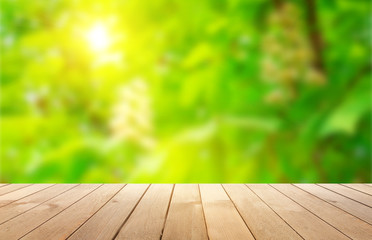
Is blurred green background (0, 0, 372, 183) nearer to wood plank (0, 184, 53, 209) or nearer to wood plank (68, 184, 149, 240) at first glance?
wood plank (0, 184, 53, 209)

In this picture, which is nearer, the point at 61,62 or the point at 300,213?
the point at 300,213

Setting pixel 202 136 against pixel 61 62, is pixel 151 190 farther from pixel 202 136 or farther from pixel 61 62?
pixel 61 62

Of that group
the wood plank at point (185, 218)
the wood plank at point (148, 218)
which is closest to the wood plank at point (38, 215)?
the wood plank at point (148, 218)

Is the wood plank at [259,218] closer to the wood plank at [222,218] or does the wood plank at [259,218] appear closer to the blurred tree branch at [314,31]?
the wood plank at [222,218]

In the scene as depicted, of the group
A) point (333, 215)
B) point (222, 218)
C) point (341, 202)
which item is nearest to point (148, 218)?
point (222, 218)

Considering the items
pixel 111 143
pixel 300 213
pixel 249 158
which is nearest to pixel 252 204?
pixel 300 213

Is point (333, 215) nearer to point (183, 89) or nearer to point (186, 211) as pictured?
point (186, 211)

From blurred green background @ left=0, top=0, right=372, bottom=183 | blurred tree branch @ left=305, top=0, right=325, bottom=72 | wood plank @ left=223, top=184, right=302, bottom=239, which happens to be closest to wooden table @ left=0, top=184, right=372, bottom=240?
wood plank @ left=223, top=184, right=302, bottom=239

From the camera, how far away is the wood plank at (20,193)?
1.61 m

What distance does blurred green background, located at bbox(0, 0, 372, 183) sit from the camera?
192 centimetres

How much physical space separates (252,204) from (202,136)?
533 mm

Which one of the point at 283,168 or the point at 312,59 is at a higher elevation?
the point at 312,59

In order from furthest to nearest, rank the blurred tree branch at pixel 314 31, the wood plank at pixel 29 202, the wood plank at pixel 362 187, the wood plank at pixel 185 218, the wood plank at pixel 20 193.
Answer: the blurred tree branch at pixel 314 31 → the wood plank at pixel 362 187 → the wood plank at pixel 20 193 → the wood plank at pixel 29 202 → the wood plank at pixel 185 218

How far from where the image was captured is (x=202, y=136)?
1942mm
